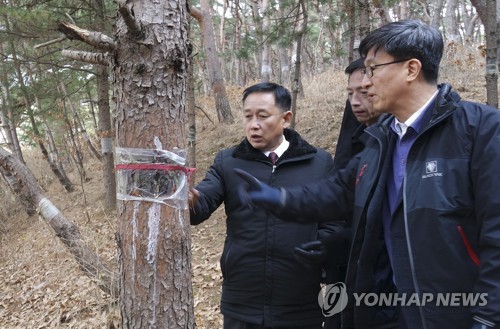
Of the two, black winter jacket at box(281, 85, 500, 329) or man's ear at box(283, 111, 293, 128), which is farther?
man's ear at box(283, 111, 293, 128)

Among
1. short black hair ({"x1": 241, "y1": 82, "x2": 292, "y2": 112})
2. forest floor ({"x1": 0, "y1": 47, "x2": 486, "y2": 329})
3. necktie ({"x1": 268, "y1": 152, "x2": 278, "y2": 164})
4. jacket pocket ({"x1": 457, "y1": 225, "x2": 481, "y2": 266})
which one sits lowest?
forest floor ({"x1": 0, "y1": 47, "x2": 486, "y2": 329})

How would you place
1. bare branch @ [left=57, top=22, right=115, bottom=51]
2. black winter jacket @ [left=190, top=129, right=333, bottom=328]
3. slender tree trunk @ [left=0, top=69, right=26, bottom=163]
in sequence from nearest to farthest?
1. bare branch @ [left=57, top=22, right=115, bottom=51]
2. black winter jacket @ [left=190, top=129, right=333, bottom=328]
3. slender tree trunk @ [left=0, top=69, right=26, bottom=163]

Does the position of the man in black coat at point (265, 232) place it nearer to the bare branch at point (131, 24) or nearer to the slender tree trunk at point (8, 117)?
the bare branch at point (131, 24)

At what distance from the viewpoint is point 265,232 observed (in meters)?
2.37

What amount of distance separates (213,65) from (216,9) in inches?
519

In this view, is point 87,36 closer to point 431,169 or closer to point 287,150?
point 287,150

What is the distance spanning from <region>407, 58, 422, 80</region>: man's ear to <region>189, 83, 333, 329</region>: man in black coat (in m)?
0.90

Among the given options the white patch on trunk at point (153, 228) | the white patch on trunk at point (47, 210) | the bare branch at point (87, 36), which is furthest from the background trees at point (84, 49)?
the white patch on trunk at point (47, 210)

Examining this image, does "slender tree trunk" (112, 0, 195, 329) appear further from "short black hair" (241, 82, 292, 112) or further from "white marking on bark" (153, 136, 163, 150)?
"short black hair" (241, 82, 292, 112)

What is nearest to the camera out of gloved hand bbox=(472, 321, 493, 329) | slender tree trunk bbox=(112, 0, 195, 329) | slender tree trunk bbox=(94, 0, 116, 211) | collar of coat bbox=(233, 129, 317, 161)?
gloved hand bbox=(472, 321, 493, 329)

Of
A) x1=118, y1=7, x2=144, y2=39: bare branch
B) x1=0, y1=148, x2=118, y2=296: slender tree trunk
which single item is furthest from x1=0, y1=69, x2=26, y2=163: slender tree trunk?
x1=118, y1=7, x2=144, y2=39: bare branch

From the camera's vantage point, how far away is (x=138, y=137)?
2.04 m

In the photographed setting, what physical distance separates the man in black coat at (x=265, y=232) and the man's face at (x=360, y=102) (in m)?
0.35

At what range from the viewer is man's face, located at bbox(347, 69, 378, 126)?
8.70 ft
